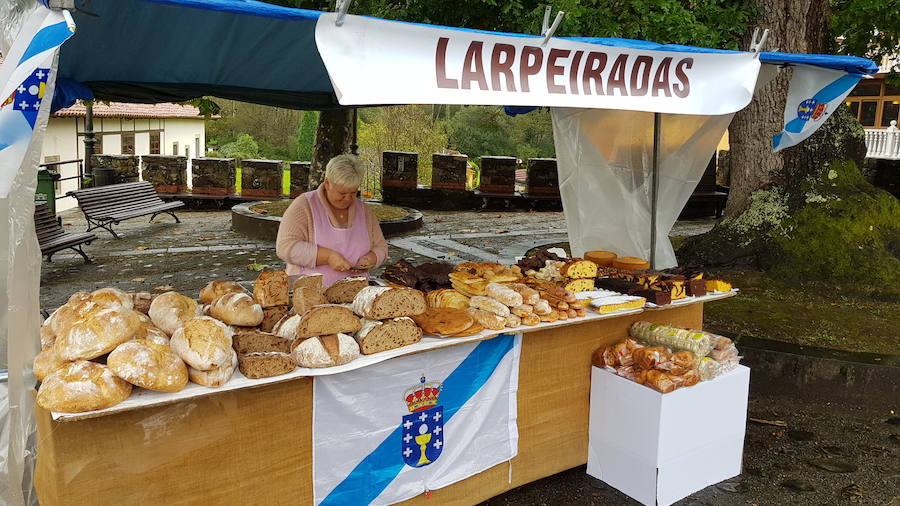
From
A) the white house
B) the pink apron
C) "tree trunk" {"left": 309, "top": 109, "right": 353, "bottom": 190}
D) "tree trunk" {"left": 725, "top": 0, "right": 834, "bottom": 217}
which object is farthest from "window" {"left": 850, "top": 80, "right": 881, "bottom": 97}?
the pink apron

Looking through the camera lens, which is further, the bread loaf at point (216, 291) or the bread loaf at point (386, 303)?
the bread loaf at point (216, 291)

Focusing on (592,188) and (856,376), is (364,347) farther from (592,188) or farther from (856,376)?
(856,376)

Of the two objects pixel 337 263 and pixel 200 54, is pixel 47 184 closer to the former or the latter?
pixel 200 54

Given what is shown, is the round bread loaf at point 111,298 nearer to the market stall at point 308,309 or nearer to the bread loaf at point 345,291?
the market stall at point 308,309

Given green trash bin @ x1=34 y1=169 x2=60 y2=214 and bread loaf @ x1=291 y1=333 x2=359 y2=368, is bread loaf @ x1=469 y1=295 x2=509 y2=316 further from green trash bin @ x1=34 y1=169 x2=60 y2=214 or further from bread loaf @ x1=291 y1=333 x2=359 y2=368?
green trash bin @ x1=34 y1=169 x2=60 y2=214

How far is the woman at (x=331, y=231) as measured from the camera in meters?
4.89

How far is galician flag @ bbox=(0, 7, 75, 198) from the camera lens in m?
2.48

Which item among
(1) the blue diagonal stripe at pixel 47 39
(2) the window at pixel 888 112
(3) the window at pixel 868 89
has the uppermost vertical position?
(3) the window at pixel 868 89

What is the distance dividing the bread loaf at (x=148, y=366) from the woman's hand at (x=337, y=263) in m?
2.09

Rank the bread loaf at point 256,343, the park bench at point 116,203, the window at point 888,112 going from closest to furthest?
the bread loaf at point 256,343 < the park bench at point 116,203 < the window at point 888,112

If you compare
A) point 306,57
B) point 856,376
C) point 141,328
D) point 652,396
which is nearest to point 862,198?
point 856,376

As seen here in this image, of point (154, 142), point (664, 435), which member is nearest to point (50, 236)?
point (664, 435)

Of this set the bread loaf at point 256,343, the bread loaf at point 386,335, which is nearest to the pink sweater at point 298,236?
the bread loaf at point 386,335

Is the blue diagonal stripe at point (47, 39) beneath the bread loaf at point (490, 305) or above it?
above
